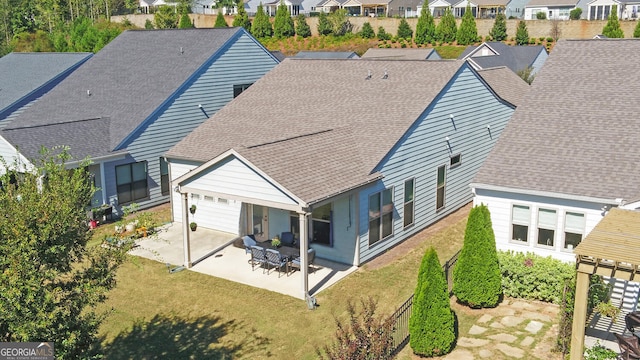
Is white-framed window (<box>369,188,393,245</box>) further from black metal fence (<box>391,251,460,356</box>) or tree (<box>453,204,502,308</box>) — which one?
black metal fence (<box>391,251,460,356</box>)

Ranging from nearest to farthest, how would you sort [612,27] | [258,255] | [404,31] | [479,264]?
[479,264] < [258,255] < [612,27] < [404,31]

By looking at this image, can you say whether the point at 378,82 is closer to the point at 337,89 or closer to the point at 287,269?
the point at 337,89

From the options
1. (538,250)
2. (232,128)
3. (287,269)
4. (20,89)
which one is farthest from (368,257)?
(20,89)

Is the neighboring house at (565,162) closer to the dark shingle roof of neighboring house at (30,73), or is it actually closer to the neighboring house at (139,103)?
the neighboring house at (139,103)

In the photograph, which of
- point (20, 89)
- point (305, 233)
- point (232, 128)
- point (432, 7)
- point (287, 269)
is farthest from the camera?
point (432, 7)

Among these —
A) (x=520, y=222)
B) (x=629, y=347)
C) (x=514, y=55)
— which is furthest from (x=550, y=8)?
(x=629, y=347)

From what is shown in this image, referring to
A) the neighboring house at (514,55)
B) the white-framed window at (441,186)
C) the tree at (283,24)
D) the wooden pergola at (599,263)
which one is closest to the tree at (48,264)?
the wooden pergola at (599,263)

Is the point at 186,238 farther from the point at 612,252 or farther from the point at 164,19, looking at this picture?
the point at 164,19
